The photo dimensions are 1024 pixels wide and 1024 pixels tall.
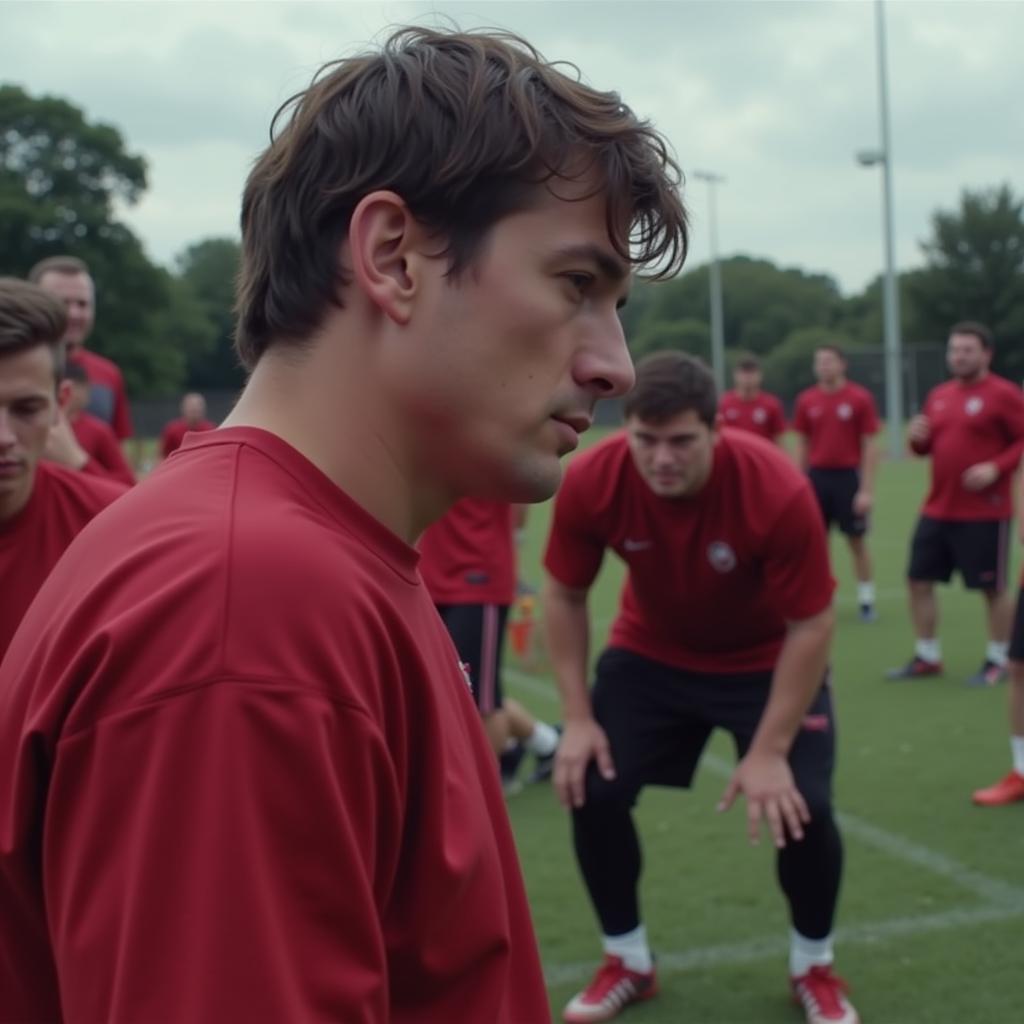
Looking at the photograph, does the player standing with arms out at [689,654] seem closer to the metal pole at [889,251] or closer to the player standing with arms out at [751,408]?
the player standing with arms out at [751,408]

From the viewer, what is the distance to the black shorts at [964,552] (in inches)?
364

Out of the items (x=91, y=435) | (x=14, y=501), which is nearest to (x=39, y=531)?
(x=14, y=501)

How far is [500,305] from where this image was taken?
1.33 metres

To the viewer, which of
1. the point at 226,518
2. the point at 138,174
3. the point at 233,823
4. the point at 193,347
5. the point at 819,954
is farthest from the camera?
the point at 193,347

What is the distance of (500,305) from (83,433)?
4.55 meters

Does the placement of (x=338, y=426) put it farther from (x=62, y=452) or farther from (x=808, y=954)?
(x=808, y=954)

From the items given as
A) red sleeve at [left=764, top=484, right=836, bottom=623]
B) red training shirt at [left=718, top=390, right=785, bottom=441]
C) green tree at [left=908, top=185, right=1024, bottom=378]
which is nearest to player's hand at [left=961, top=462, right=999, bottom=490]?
red training shirt at [left=718, top=390, right=785, bottom=441]

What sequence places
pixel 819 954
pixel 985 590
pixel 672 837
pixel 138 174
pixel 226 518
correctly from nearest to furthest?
pixel 226 518, pixel 819 954, pixel 672 837, pixel 985 590, pixel 138 174

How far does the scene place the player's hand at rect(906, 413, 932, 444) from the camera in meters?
9.67

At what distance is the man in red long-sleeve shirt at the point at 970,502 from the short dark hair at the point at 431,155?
820cm

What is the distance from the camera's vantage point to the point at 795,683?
4133 mm

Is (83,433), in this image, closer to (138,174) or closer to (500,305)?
(500,305)

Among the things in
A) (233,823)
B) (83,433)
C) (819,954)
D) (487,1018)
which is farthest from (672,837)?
(233,823)

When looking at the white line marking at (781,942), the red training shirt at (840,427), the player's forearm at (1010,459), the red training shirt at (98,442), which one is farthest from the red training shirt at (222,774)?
the red training shirt at (840,427)
